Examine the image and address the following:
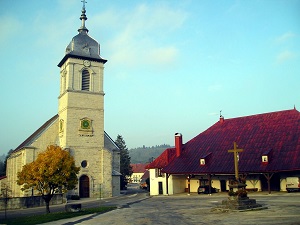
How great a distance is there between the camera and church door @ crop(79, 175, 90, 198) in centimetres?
4331

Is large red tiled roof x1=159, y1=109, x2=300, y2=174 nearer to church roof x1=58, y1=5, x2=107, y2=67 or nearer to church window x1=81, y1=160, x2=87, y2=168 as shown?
church window x1=81, y1=160, x2=87, y2=168

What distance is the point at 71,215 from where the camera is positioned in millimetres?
22156

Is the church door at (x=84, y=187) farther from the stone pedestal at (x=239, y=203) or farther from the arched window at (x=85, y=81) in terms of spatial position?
the stone pedestal at (x=239, y=203)

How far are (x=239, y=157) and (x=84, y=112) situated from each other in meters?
21.7

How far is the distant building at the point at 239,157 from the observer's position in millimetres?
34000

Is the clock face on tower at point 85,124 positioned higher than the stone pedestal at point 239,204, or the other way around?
the clock face on tower at point 85,124

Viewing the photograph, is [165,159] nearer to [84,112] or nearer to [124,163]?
[84,112]

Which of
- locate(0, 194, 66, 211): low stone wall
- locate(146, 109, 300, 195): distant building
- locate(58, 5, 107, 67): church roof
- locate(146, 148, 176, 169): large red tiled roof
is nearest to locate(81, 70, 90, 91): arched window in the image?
locate(58, 5, 107, 67): church roof

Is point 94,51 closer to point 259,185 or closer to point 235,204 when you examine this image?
point 259,185

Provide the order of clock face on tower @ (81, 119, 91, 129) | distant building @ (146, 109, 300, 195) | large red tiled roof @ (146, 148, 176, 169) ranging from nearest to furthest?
1. distant building @ (146, 109, 300, 195)
2. clock face on tower @ (81, 119, 91, 129)
3. large red tiled roof @ (146, 148, 176, 169)

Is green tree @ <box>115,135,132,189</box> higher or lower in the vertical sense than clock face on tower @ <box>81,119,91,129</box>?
lower

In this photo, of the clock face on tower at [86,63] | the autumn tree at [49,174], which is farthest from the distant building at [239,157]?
the autumn tree at [49,174]

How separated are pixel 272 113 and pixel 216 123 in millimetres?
8543

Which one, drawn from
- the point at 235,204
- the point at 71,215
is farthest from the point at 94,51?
the point at 235,204
